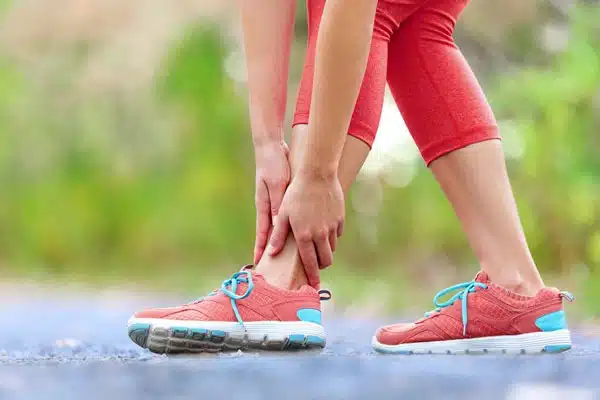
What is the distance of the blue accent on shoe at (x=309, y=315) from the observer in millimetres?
1279

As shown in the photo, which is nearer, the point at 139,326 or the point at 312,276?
the point at 139,326

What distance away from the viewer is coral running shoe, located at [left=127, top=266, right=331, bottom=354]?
1.22 meters

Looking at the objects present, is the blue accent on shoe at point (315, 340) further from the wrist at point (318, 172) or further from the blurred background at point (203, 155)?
the blurred background at point (203, 155)

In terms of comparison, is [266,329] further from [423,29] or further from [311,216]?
[423,29]

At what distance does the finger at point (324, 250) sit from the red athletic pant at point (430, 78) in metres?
0.18

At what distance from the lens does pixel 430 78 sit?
1.38 metres

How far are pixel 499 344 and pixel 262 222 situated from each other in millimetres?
388

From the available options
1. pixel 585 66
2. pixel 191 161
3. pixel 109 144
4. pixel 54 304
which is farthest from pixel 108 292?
pixel 585 66

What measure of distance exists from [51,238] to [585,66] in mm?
A: 3802

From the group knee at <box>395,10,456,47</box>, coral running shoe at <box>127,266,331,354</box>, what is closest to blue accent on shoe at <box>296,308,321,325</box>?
coral running shoe at <box>127,266,331,354</box>

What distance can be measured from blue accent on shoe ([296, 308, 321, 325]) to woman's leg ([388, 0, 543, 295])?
27cm

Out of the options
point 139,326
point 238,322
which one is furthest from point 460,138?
point 139,326

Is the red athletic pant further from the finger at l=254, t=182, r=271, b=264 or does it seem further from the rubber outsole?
the rubber outsole

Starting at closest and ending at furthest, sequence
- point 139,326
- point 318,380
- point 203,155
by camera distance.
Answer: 1. point 318,380
2. point 139,326
3. point 203,155
